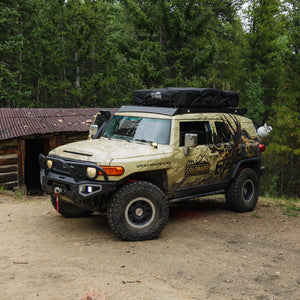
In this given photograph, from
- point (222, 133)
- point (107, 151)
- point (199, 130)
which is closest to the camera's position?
point (107, 151)

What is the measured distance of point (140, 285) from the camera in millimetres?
4480

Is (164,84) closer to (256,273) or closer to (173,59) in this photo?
(173,59)

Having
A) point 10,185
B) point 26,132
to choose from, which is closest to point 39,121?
point 26,132

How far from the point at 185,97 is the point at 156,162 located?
153 centimetres

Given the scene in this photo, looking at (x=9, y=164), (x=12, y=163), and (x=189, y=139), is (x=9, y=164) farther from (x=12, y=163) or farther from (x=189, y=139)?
(x=189, y=139)

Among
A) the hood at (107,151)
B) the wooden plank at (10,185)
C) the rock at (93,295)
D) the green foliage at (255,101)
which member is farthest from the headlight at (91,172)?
Result: the green foliage at (255,101)

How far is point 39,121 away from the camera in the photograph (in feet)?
48.5

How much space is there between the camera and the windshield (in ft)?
22.7

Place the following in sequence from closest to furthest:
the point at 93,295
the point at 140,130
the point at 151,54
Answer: the point at 93,295 → the point at 140,130 → the point at 151,54

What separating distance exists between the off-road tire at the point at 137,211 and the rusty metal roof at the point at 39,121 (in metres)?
Answer: 8.22

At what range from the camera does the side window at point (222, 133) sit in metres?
7.83

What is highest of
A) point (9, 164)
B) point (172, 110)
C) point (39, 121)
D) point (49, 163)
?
point (172, 110)

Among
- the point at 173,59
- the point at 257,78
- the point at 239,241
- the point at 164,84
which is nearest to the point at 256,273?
the point at 239,241

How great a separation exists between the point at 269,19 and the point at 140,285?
107 feet
